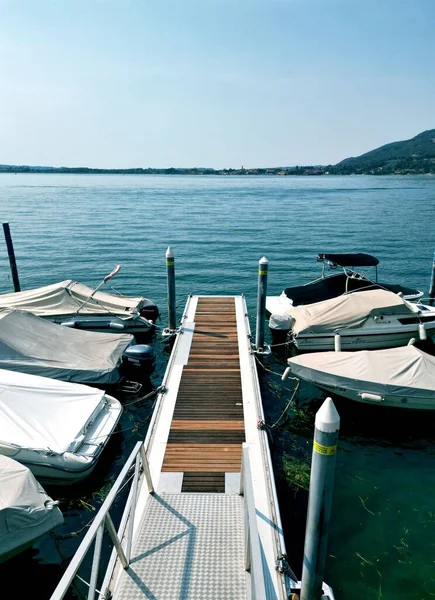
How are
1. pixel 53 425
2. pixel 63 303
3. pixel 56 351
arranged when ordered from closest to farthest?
pixel 53 425 → pixel 56 351 → pixel 63 303

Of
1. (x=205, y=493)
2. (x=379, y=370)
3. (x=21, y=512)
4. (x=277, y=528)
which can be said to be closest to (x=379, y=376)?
(x=379, y=370)

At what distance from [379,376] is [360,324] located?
416cm

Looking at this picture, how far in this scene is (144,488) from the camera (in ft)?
24.9

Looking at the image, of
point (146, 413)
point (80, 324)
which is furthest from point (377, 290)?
point (80, 324)

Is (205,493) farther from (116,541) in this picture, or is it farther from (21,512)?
(21,512)

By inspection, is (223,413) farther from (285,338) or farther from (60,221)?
(60,221)

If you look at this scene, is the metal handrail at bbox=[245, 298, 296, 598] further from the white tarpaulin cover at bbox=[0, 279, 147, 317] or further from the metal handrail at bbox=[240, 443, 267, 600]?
the white tarpaulin cover at bbox=[0, 279, 147, 317]

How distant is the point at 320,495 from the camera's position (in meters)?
5.46

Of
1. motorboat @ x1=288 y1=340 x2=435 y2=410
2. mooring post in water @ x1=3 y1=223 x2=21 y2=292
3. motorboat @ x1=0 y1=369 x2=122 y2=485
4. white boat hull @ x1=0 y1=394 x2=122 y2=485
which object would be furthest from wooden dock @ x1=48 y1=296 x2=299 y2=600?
mooring post in water @ x1=3 y1=223 x2=21 y2=292

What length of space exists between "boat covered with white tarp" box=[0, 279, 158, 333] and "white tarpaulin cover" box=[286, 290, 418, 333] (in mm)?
6298

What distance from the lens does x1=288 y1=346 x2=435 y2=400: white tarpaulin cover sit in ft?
35.6

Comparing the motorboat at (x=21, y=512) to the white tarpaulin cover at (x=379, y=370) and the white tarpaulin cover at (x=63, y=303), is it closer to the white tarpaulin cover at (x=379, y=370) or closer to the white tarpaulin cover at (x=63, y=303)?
the white tarpaulin cover at (x=379, y=370)

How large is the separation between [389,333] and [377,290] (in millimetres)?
1829

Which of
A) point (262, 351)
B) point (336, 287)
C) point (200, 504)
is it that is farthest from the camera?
point (336, 287)
